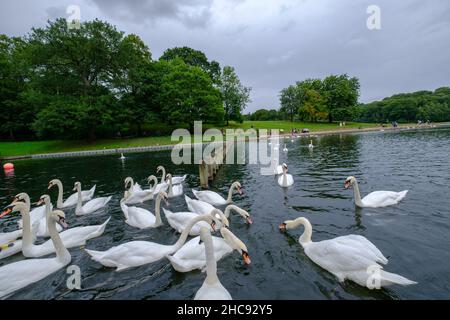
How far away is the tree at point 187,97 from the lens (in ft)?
159

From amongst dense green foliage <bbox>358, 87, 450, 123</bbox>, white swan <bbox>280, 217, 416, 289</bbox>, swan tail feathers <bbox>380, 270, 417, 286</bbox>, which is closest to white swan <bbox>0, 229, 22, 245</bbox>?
white swan <bbox>280, 217, 416, 289</bbox>

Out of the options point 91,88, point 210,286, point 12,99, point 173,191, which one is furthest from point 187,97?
point 210,286

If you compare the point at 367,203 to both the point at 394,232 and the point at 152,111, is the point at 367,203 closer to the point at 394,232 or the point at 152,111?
the point at 394,232

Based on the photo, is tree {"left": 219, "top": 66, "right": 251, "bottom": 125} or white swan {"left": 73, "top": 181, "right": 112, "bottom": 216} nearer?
white swan {"left": 73, "top": 181, "right": 112, "bottom": 216}

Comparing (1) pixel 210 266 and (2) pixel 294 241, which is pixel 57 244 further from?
(2) pixel 294 241

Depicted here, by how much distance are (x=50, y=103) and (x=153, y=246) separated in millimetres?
43943

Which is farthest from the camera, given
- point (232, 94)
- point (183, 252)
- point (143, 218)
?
point (232, 94)

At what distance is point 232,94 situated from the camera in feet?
221

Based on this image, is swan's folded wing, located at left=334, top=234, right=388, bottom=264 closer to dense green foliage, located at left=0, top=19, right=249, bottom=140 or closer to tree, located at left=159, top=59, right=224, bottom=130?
dense green foliage, located at left=0, top=19, right=249, bottom=140

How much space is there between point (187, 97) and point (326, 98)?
46564 millimetres

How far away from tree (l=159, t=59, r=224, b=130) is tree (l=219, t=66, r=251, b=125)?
13810mm

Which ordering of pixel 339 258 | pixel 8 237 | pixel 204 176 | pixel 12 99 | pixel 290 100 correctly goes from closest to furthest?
pixel 339 258
pixel 8 237
pixel 204 176
pixel 12 99
pixel 290 100

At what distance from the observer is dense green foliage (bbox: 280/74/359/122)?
73.8m
